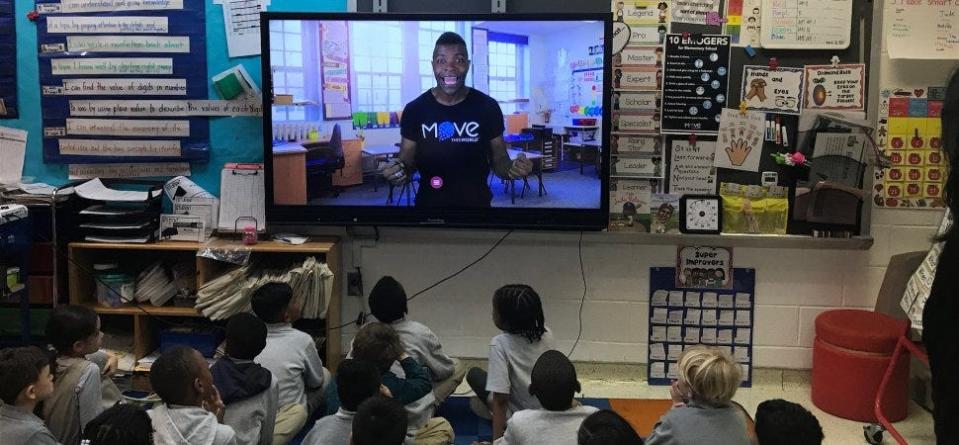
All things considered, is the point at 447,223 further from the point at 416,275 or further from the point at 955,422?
the point at 955,422

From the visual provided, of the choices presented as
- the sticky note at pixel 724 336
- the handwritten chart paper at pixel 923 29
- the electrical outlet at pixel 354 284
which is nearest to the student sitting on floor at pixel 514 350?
the electrical outlet at pixel 354 284

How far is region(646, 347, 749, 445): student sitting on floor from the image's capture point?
2139mm

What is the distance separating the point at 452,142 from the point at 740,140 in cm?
135

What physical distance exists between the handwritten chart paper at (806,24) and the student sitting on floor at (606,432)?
2.31m

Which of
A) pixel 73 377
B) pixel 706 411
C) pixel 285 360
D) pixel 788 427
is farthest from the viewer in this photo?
pixel 285 360

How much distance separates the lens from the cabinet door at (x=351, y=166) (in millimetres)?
3555

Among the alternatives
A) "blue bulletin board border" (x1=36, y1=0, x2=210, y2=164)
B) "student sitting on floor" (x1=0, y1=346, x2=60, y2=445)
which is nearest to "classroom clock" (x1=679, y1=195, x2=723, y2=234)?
"blue bulletin board border" (x1=36, y1=0, x2=210, y2=164)

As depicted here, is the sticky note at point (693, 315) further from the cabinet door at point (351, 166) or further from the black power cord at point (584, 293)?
the cabinet door at point (351, 166)

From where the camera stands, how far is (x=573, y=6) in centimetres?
364

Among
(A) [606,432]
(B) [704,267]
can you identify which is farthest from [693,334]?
(A) [606,432]

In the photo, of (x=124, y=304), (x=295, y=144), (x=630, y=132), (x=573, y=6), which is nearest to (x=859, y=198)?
(x=630, y=132)

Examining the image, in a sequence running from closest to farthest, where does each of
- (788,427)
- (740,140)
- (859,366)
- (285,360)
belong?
(788,427), (285,360), (859,366), (740,140)

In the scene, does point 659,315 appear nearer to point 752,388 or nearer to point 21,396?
point 752,388

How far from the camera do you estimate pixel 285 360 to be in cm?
295
